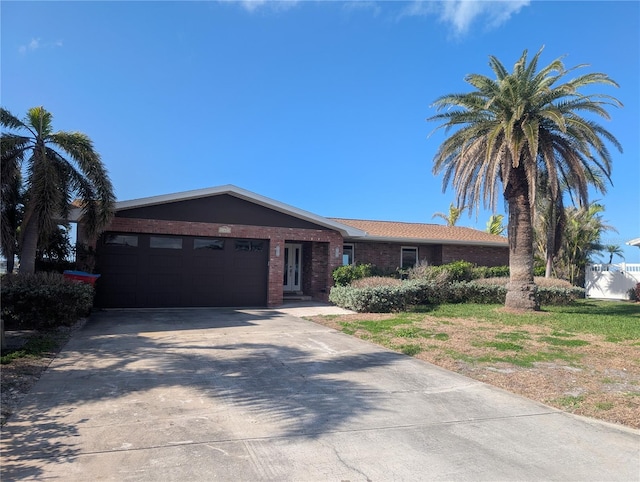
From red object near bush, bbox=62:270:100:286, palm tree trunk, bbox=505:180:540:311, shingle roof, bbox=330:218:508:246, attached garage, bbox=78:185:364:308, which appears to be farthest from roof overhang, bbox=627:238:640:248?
red object near bush, bbox=62:270:100:286

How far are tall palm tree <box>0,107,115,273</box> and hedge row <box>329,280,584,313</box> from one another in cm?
750

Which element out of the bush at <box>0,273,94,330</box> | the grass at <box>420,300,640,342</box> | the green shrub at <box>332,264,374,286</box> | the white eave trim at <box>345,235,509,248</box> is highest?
the white eave trim at <box>345,235,509,248</box>

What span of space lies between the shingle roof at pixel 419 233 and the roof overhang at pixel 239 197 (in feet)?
6.92

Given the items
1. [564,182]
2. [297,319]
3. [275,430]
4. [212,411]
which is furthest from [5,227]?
[564,182]

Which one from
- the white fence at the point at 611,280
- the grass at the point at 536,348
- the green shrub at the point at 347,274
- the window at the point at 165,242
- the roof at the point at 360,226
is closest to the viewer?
the grass at the point at 536,348

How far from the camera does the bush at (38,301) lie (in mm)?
9500

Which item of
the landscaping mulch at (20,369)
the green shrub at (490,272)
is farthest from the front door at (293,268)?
the landscaping mulch at (20,369)

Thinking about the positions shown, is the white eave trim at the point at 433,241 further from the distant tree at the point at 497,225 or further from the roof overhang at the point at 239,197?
the distant tree at the point at 497,225

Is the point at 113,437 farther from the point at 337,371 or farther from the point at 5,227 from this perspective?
the point at 5,227

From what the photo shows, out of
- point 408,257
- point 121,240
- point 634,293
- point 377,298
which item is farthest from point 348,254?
point 634,293

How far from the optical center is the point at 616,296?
23891 millimetres

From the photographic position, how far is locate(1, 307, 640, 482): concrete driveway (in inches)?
150

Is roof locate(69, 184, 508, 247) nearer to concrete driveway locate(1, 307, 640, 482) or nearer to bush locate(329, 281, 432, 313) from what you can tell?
bush locate(329, 281, 432, 313)

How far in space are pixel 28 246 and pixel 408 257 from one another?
15053 millimetres
